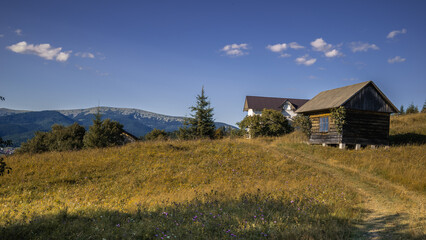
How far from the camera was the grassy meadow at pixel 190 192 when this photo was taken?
626 centimetres

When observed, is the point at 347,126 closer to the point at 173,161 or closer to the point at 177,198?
the point at 173,161

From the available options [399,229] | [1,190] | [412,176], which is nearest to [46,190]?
[1,190]

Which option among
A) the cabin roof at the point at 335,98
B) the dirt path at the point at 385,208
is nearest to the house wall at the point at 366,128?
the cabin roof at the point at 335,98

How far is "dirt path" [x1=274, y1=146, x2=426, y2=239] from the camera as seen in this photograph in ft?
22.0

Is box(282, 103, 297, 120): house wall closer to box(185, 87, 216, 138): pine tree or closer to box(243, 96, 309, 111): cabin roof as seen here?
box(243, 96, 309, 111): cabin roof

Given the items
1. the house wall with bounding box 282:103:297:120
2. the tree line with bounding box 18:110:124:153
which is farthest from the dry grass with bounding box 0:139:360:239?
the house wall with bounding box 282:103:297:120

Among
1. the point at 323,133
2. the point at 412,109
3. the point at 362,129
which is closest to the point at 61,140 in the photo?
the point at 323,133

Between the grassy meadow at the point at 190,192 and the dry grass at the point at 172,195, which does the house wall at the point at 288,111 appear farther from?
the dry grass at the point at 172,195

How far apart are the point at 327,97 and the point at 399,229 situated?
22.7m

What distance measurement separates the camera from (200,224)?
20.9 ft

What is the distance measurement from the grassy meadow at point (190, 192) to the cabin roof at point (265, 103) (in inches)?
1591

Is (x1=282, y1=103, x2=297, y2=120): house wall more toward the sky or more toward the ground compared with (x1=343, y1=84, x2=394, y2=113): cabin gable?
more toward the sky

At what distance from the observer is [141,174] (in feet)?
49.5

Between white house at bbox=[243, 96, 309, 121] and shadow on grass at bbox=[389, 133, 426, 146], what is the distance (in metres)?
37.6
